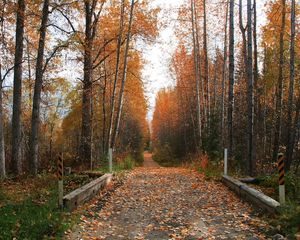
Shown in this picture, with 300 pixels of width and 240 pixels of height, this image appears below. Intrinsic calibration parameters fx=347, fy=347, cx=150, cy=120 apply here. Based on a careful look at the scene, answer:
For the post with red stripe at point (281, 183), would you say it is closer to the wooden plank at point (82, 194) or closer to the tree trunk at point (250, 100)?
the wooden plank at point (82, 194)

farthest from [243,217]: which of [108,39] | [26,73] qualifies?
[26,73]

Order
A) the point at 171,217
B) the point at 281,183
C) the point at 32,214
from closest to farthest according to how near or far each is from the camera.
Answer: the point at 32,214 → the point at 281,183 → the point at 171,217

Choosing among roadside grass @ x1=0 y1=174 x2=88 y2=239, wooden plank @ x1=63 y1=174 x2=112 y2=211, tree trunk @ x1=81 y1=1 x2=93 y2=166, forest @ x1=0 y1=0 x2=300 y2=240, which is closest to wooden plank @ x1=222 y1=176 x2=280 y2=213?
forest @ x1=0 y1=0 x2=300 y2=240

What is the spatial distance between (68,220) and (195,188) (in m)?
6.08

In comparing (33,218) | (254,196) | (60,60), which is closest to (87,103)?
(60,60)

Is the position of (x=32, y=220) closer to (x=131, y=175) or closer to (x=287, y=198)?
(x=287, y=198)

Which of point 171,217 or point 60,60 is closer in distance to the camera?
point 171,217

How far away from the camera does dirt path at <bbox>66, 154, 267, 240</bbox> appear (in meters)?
6.41

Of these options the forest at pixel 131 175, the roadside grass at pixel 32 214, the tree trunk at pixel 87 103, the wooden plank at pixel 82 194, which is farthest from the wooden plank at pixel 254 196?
the tree trunk at pixel 87 103

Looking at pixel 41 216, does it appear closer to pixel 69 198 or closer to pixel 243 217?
pixel 69 198

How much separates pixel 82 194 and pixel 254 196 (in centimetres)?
424

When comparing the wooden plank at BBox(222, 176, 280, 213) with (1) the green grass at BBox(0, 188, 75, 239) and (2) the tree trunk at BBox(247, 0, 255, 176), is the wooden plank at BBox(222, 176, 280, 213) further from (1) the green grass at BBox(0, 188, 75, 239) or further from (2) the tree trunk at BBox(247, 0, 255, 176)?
(1) the green grass at BBox(0, 188, 75, 239)

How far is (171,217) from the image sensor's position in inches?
306

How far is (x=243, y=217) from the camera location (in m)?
7.54
